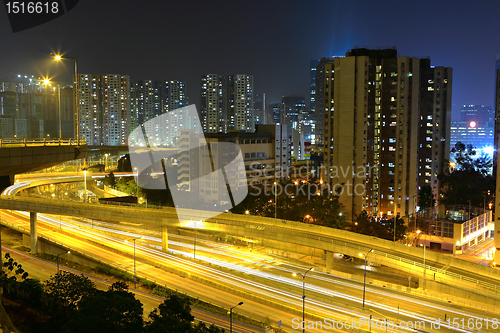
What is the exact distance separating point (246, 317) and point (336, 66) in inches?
1166

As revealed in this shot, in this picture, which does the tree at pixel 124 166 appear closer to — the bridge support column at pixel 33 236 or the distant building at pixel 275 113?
the bridge support column at pixel 33 236

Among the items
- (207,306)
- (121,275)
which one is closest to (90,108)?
(121,275)

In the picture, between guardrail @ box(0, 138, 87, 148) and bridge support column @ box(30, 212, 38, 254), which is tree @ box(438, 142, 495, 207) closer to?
bridge support column @ box(30, 212, 38, 254)

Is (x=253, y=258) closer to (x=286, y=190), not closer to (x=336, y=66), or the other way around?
(x=286, y=190)

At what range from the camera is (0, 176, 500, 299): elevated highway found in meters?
19.4

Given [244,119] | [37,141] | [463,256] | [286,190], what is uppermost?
[244,119]

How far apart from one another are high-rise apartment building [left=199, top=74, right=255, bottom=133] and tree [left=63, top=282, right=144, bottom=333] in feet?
273

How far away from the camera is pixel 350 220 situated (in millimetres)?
39625

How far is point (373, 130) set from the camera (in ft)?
135

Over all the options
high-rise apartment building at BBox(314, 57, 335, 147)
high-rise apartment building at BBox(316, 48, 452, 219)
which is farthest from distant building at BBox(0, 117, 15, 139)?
high-rise apartment building at BBox(314, 57, 335, 147)

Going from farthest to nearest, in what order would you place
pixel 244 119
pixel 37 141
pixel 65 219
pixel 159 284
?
pixel 244 119
pixel 65 219
pixel 159 284
pixel 37 141

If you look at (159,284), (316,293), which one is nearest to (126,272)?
(159,284)

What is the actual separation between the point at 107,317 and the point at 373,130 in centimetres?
3405

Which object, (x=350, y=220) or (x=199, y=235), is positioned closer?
(x=199, y=235)
